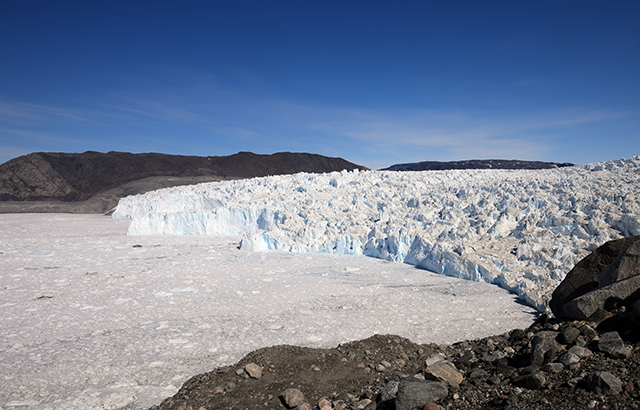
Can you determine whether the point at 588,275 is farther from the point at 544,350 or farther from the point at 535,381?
the point at 535,381

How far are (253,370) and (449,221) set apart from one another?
22.9 ft

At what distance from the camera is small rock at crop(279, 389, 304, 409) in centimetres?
289

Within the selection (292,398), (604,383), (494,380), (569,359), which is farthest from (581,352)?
(292,398)

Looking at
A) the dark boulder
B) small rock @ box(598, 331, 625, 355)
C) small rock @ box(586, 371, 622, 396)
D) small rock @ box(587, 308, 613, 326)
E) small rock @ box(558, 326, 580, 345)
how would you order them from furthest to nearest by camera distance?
the dark boulder, small rock @ box(587, 308, 613, 326), small rock @ box(558, 326, 580, 345), small rock @ box(598, 331, 625, 355), small rock @ box(586, 371, 622, 396)

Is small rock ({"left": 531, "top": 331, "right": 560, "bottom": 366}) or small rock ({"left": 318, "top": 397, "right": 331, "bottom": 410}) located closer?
small rock ({"left": 318, "top": 397, "right": 331, "bottom": 410})

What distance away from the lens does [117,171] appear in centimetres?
4641

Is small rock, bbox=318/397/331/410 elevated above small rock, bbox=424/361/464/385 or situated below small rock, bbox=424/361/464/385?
below

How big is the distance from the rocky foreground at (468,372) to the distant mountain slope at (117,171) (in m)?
30.0

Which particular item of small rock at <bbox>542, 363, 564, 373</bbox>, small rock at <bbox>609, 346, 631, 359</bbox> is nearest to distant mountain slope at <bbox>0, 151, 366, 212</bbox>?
small rock at <bbox>542, 363, 564, 373</bbox>

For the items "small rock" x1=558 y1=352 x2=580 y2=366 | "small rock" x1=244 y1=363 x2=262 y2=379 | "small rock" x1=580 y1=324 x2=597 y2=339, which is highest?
"small rock" x1=580 y1=324 x2=597 y2=339

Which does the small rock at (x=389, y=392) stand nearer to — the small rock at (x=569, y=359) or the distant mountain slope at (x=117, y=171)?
the small rock at (x=569, y=359)

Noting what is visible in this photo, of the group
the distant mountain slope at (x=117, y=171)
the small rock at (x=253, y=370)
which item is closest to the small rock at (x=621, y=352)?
the small rock at (x=253, y=370)

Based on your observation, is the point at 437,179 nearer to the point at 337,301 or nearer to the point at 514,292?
the point at 514,292

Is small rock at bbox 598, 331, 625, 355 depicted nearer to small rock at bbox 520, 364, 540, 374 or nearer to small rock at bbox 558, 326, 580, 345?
small rock at bbox 558, 326, 580, 345
